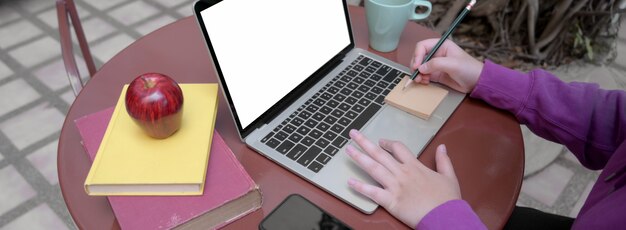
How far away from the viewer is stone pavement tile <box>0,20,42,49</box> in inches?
84.7

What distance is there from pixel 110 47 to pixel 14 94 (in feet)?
1.46

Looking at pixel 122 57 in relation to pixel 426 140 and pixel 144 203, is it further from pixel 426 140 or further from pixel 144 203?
pixel 426 140

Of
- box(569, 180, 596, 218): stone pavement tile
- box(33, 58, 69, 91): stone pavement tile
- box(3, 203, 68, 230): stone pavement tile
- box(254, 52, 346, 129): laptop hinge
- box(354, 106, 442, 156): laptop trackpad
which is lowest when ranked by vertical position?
box(569, 180, 596, 218): stone pavement tile

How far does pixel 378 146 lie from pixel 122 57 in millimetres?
579

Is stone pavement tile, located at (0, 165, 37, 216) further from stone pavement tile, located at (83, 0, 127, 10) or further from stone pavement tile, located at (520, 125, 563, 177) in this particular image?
stone pavement tile, located at (520, 125, 563, 177)

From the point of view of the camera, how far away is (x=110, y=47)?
213 cm

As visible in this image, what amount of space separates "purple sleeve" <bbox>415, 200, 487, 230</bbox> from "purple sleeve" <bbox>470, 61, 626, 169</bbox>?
0.28 metres

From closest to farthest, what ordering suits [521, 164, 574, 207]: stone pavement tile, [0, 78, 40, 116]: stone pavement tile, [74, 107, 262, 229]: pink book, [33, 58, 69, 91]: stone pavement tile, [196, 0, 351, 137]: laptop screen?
[74, 107, 262, 229]: pink book
[196, 0, 351, 137]: laptop screen
[521, 164, 574, 207]: stone pavement tile
[0, 78, 40, 116]: stone pavement tile
[33, 58, 69, 91]: stone pavement tile

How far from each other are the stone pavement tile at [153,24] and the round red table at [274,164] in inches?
54.7

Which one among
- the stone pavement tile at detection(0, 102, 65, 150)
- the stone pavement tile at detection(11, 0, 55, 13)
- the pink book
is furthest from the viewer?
the stone pavement tile at detection(11, 0, 55, 13)

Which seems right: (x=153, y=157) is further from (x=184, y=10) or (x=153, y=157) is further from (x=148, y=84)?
(x=184, y=10)

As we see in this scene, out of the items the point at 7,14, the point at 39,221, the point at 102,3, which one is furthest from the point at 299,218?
the point at 7,14

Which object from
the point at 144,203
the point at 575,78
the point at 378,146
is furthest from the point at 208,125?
the point at 575,78

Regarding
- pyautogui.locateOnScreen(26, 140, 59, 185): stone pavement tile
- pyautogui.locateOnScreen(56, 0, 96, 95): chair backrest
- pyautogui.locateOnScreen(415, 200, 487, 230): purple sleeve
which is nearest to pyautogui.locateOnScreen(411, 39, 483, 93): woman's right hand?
pyautogui.locateOnScreen(415, 200, 487, 230): purple sleeve
